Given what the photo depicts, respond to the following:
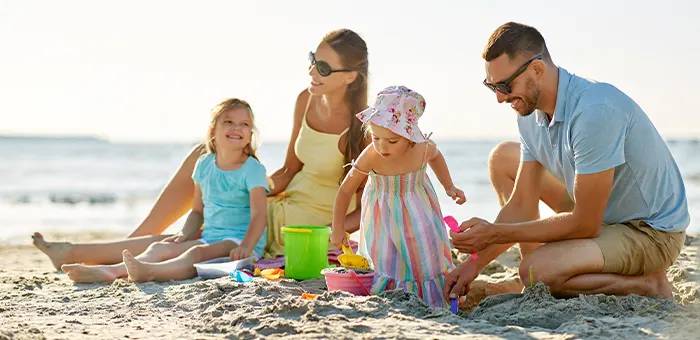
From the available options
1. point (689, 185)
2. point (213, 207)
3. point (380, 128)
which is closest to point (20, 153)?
point (689, 185)

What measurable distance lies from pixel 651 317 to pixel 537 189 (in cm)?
102

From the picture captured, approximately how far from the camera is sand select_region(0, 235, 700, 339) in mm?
Answer: 2836

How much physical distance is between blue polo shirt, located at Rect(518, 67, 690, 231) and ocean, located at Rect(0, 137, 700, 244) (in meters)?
3.99

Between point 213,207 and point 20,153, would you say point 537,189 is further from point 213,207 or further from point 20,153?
point 20,153

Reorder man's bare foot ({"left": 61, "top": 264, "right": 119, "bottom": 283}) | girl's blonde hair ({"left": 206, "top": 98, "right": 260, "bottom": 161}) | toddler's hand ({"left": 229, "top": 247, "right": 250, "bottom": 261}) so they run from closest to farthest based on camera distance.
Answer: man's bare foot ({"left": 61, "top": 264, "right": 119, "bottom": 283}), toddler's hand ({"left": 229, "top": 247, "right": 250, "bottom": 261}), girl's blonde hair ({"left": 206, "top": 98, "right": 260, "bottom": 161})

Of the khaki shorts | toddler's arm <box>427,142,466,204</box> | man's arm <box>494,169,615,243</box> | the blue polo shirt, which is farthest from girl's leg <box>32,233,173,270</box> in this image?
the khaki shorts

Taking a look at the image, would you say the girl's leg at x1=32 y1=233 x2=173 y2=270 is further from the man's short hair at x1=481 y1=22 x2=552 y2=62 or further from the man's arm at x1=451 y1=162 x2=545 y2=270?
the man's short hair at x1=481 y1=22 x2=552 y2=62

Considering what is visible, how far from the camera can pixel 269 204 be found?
17.4 ft

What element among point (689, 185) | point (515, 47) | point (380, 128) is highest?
point (515, 47)

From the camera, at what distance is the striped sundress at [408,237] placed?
380 cm

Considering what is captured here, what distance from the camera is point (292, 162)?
18.0 ft

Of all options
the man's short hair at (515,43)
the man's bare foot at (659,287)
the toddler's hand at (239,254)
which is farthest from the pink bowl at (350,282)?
the man's bare foot at (659,287)

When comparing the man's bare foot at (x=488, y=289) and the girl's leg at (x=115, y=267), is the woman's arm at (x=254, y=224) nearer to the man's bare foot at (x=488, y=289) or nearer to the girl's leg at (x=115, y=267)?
Answer: the girl's leg at (x=115, y=267)

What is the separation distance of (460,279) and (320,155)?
181 cm
